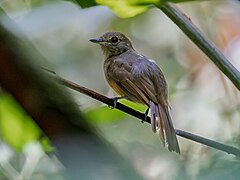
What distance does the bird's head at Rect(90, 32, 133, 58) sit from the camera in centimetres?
256

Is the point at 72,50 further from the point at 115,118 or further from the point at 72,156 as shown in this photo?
the point at 72,156

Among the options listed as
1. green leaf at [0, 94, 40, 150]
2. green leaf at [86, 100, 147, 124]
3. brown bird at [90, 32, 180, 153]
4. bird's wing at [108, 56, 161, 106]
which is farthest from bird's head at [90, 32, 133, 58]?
green leaf at [0, 94, 40, 150]

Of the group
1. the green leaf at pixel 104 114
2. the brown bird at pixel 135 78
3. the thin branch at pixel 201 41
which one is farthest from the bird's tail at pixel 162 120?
the thin branch at pixel 201 41

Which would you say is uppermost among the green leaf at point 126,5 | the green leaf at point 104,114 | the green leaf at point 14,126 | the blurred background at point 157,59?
the green leaf at point 126,5

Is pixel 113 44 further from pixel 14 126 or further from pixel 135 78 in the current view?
pixel 14 126

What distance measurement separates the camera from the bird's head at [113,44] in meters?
2.56

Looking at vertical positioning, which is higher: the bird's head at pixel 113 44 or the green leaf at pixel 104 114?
the green leaf at pixel 104 114

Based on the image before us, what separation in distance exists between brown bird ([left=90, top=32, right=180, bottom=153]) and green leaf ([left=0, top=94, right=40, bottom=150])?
0.58 metres

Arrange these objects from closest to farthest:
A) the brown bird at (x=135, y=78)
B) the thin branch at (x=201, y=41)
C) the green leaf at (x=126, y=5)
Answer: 1. the green leaf at (x=126, y=5)
2. the thin branch at (x=201, y=41)
3. the brown bird at (x=135, y=78)

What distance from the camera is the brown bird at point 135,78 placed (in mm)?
1760

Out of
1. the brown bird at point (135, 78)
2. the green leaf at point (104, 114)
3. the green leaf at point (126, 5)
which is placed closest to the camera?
the green leaf at point (126, 5)

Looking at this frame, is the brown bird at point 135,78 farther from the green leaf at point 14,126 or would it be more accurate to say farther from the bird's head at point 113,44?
the green leaf at point 14,126

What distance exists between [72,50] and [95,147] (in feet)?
6.30

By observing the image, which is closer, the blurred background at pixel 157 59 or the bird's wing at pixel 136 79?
the blurred background at pixel 157 59
